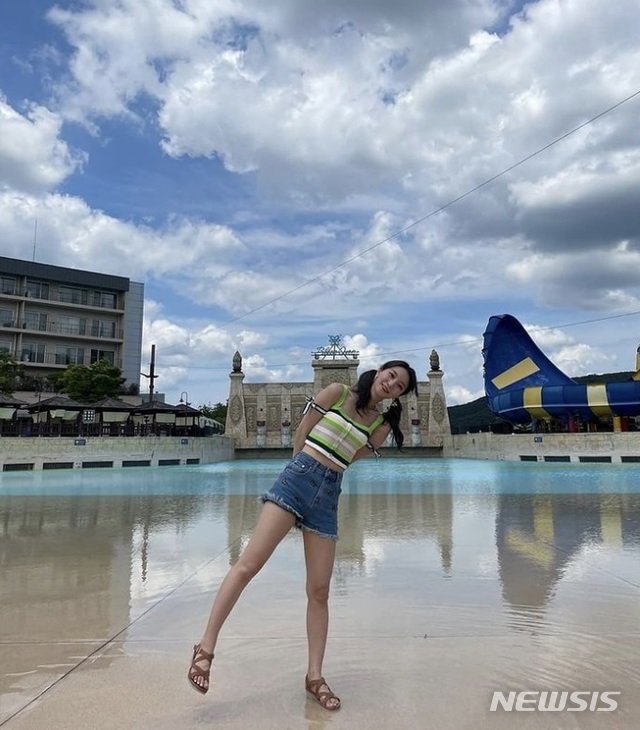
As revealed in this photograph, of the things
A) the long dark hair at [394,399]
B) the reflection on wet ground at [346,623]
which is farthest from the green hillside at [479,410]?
the long dark hair at [394,399]

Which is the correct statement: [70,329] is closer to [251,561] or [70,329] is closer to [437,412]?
[437,412]

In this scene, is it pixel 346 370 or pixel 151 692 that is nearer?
pixel 151 692

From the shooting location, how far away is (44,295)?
47.2 meters

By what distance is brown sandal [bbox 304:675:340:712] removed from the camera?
2076 millimetres

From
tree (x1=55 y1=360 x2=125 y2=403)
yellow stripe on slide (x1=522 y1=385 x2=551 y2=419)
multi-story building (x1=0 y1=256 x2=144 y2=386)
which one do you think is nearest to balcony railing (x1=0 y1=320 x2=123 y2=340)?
multi-story building (x1=0 y1=256 x2=144 y2=386)

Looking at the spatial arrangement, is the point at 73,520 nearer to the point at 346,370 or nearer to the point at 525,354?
the point at 525,354

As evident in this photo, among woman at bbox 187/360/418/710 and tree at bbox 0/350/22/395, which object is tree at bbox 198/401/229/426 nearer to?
tree at bbox 0/350/22/395

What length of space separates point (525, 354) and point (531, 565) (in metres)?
30.7

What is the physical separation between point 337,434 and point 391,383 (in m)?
0.31

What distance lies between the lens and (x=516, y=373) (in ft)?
109

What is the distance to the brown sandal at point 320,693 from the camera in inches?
81.7

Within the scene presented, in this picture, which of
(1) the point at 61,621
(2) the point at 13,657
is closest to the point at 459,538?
(1) the point at 61,621

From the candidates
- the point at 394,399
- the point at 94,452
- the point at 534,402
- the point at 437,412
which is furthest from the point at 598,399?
the point at 394,399

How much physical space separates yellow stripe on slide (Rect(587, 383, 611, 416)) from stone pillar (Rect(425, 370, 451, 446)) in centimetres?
1444
